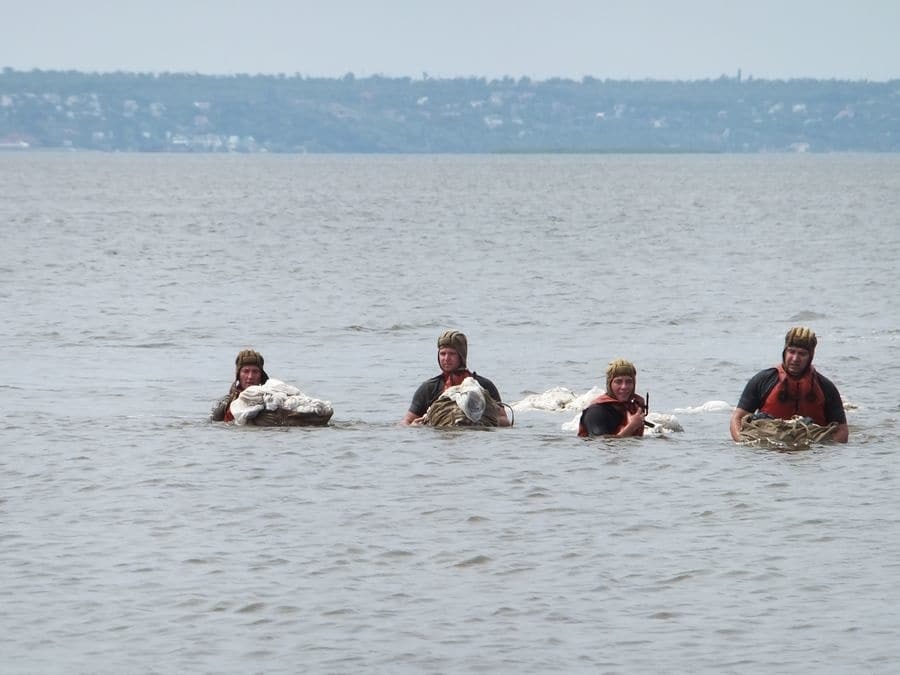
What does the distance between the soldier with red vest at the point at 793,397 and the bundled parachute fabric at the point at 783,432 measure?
7cm

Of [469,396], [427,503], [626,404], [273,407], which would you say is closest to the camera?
[427,503]

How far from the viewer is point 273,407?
1909 cm

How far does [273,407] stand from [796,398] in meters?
5.69

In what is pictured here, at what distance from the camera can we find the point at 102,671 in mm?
10320

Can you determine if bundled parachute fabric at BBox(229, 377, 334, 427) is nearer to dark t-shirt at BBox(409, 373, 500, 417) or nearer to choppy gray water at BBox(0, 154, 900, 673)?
choppy gray water at BBox(0, 154, 900, 673)

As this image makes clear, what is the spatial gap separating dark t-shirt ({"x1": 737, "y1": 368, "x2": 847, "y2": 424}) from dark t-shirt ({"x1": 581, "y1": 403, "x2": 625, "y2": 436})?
4.36 feet

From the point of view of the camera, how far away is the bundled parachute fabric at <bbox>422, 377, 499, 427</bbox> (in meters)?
18.9

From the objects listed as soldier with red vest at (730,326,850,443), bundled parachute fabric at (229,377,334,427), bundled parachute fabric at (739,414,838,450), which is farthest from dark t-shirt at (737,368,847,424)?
bundled parachute fabric at (229,377,334,427)

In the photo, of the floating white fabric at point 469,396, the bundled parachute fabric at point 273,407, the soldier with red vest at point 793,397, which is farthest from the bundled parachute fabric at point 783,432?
the bundled parachute fabric at point 273,407

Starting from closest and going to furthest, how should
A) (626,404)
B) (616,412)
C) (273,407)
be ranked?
(626,404), (616,412), (273,407)

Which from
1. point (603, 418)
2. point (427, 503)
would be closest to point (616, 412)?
point (603, 418)

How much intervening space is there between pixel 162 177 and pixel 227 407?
178341 millimetres

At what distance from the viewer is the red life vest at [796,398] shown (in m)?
17.3

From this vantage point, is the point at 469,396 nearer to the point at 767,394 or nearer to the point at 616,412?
the point at 616,412
